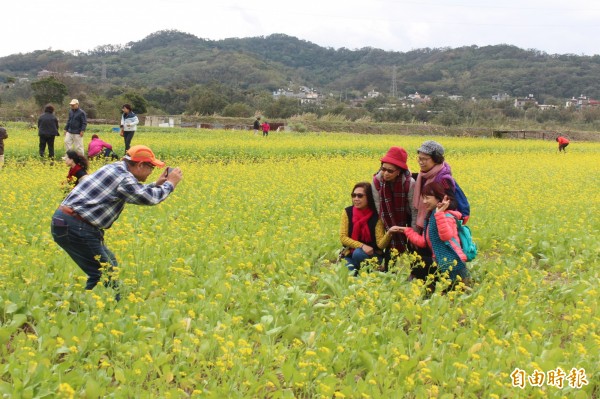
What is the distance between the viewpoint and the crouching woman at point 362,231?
7035 mm

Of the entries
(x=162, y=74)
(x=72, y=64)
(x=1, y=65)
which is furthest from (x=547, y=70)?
(x=1, y=65)

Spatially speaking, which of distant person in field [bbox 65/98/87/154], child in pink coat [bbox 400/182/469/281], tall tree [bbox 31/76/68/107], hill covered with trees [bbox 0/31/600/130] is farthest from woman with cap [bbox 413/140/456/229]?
hill covered with trees [bbox 0/31/600/130]

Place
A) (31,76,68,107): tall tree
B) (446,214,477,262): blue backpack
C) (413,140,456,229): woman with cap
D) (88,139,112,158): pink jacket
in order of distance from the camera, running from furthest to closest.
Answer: (31,76,68,107): tall tree, (88,139,112,158): pink jacket, (413,140,456,229): woman with cap, (446,214,477,262): blue backpack

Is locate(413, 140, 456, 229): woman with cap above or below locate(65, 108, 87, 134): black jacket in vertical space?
below

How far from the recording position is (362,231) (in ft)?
23.6

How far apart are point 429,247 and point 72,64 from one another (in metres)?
114

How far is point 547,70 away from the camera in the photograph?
104188 mm

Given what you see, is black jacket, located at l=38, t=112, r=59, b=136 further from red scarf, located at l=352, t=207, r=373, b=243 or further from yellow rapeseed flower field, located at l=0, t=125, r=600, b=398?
red scarf, located at l=352, t=207, r=373, b=243

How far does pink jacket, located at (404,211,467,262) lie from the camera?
6484 mm

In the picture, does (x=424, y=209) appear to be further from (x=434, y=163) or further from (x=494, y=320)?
(x=494, y=320)

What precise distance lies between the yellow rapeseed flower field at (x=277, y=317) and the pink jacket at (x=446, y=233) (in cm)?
36

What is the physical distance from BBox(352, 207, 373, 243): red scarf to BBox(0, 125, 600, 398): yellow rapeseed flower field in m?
0.54

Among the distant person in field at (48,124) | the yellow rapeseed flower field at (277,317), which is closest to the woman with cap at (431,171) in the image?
the yellow rapeseed flower field at (277,317)

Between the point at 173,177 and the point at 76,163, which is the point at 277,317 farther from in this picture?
the point at 76,163
